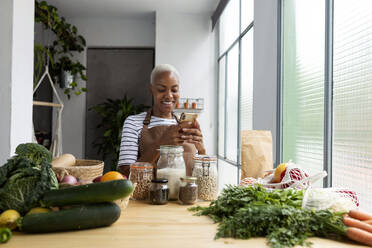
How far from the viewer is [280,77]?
2.46 metres

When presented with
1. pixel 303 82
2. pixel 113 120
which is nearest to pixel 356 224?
A: pixel 303 82

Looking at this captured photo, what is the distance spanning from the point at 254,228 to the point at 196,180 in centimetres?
46

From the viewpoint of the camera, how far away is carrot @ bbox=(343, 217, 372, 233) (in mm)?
818

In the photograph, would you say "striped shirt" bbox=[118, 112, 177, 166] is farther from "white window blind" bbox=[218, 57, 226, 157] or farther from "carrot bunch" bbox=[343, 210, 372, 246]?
"white window blind" bbox=[218, 57, 226, 157]

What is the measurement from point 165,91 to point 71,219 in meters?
1.12

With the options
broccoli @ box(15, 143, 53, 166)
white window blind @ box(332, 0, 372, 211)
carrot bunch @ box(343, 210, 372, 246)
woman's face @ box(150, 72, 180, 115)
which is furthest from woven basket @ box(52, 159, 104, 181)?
white window blind @ box(332, 0, 372, 211)

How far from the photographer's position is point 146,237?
2.77ft

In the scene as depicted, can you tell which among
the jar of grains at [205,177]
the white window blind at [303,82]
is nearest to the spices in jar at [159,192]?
the jar of grains at [205,177]

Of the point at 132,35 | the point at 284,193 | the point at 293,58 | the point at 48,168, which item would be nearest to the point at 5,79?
the point at 48,168

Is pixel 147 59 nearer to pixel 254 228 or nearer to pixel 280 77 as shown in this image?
pixel 280 77

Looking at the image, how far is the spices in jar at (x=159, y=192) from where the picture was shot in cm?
121

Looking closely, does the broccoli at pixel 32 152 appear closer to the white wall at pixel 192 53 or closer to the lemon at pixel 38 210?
the lemon at pixel 38 210

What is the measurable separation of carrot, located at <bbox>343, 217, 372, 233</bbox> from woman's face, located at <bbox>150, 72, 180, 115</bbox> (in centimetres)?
123

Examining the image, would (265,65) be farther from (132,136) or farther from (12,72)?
(12,72)
